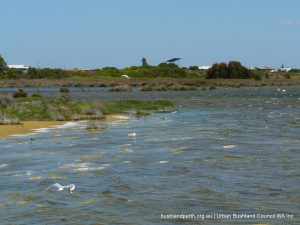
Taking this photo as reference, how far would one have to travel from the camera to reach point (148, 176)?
16453 millimetres

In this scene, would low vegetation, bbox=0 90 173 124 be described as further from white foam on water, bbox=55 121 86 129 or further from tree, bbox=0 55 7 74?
tree, bbox=0 55 7 74

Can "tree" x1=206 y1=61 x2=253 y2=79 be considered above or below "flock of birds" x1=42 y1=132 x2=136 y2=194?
above

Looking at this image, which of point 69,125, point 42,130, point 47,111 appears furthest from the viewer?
point 47,111

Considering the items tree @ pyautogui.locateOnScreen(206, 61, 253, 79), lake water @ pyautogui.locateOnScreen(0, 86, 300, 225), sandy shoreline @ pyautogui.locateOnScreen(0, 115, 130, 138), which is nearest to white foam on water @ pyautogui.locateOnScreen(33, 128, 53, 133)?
sandy shoreline @ pyautogui.locateOnScreen(0, 115, 130, 138)

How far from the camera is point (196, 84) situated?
127250 mm

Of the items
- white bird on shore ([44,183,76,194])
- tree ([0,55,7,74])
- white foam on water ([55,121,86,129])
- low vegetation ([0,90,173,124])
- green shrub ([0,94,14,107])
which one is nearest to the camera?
A: white bird on shore ([44,183,76,194])

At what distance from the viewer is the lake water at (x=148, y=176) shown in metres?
12.3

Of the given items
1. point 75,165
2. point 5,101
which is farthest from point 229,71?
point 75,165

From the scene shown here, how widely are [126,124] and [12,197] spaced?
67.2 feet

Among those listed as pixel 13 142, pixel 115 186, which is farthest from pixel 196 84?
pixel 115 186

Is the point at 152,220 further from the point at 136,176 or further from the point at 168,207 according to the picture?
the point at 136,176

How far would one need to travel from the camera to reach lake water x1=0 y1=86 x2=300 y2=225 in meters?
12.3

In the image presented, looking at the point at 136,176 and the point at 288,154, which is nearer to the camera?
the point at 136,176

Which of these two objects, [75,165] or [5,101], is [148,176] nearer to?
[75,165]
